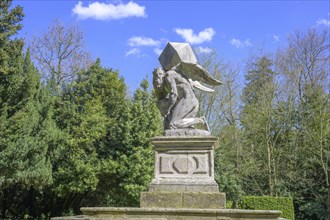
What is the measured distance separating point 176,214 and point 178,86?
2995 mm

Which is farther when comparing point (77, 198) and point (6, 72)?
point (77, 198)

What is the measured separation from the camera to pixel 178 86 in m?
7.85

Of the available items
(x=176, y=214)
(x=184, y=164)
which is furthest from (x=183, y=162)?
(x=176, y=214)

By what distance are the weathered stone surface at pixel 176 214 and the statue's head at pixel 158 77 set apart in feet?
9.80

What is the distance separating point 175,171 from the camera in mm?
7078

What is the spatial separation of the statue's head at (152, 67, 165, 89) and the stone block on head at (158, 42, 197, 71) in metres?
0.24

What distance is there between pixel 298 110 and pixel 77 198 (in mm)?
14022

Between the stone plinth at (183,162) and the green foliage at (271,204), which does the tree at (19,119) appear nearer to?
the stone plinth at (183,162)

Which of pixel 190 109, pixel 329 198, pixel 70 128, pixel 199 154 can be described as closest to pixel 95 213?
pixel 199 154

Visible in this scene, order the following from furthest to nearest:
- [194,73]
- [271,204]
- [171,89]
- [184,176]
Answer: [271,204], [194,73], [171,89], [184,176]

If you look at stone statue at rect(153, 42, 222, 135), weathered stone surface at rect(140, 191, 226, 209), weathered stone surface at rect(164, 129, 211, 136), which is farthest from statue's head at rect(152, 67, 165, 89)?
weathered stone surface at rect(140, 191, 226, 209)

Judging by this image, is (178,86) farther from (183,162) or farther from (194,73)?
(183,162)

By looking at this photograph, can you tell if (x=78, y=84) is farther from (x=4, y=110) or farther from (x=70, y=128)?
(x=4, y=110)

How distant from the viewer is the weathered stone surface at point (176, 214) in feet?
18.7
